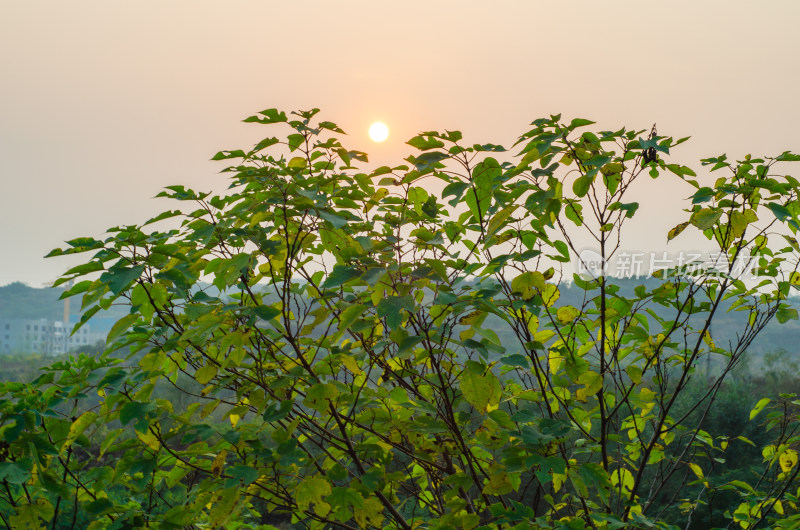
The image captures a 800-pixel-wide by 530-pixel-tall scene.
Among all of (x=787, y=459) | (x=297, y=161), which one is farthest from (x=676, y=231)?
(x=787, y=459)

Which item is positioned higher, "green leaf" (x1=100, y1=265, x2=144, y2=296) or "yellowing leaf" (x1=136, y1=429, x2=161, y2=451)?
"green leaf" (x1=100, y1=265, x2=144, y2=296)

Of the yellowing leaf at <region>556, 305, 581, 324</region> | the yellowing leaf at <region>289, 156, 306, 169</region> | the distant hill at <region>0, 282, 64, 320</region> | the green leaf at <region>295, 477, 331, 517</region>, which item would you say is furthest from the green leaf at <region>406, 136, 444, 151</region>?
the distant hill at <region>0, 282, 64, 320</region>

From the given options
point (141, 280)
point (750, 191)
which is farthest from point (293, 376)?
point (750, 191)

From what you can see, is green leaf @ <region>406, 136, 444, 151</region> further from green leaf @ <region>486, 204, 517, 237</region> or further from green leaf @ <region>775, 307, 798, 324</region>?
green leaf @ <region>775, 307, 798, 324</region>

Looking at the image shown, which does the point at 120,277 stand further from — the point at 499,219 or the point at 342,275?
the point at 499,219

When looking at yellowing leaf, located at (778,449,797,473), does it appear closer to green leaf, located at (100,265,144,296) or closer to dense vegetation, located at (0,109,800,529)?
dense vegetation, located at (0,109,800,529)

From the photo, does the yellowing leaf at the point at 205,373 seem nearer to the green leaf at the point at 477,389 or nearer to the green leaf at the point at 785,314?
the green leaf at the point at 477,389

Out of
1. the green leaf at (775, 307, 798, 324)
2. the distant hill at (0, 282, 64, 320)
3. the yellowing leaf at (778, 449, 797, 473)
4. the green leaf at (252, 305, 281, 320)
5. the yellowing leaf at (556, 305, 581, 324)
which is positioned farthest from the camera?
the distant hill at (0, 282, 64, 320)

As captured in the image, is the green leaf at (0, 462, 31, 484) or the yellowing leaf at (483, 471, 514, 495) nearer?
the green leaf at (0, 462, 31, 484)

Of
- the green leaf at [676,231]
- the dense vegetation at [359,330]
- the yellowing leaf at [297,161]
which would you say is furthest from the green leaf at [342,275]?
the green leaf at [676,231]

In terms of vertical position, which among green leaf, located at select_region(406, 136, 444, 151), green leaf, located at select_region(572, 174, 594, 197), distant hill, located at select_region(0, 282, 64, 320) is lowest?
distant hill, located at select_region(0, 282, 64, 320)

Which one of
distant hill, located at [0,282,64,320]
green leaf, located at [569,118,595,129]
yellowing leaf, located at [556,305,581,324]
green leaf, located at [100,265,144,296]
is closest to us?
green leaf, located at [100,265,144,296]

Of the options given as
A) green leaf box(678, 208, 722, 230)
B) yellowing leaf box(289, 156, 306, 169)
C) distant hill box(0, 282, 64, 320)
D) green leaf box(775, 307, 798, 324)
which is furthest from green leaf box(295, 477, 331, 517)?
distant hill box(0, 282, 64, 320)

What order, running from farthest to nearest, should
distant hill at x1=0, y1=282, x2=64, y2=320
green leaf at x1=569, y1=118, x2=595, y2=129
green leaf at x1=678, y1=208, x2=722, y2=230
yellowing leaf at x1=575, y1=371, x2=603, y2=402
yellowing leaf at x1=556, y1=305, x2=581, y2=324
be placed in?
1. distant hill at x1=0, y1=282, x2=64, y2=320
2. yellowing leaf at x1=556, y1=305, x2=581, y2=324
3. yellowing leaf at x1=575, y1=371, x2=603, y2=402
4. green leaf at x1=678, y1=208, x2=722, y2=230
5. green leaf at x1=569, y1=118, x2=595, y2=129
